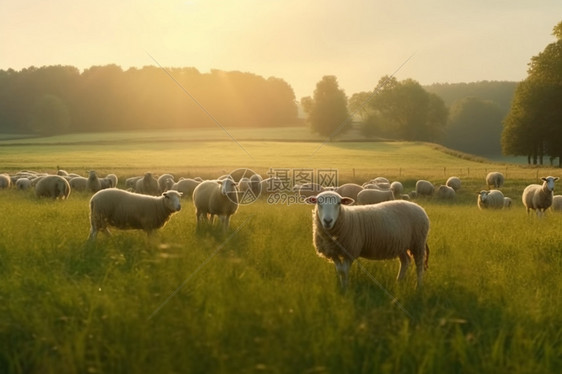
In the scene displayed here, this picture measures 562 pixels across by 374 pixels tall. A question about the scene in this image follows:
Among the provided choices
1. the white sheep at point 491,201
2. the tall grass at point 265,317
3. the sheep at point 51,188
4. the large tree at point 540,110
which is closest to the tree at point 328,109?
the large tree at point 540,110

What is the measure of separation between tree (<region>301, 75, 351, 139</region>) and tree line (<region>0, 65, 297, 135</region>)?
58.4ft

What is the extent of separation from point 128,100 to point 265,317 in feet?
324

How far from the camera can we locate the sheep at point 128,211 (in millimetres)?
10602

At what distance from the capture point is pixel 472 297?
21.2ft

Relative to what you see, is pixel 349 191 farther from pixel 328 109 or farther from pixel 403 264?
pixel 328 109

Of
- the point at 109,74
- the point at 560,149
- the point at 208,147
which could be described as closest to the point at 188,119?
the point at 109,74

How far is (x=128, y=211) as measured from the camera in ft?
35.2

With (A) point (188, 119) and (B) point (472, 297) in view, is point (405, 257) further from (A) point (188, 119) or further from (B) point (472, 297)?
(A) point (188, 119)

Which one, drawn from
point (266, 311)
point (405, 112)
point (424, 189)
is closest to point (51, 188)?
point (266, 311)

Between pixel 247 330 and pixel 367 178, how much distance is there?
29898 mm

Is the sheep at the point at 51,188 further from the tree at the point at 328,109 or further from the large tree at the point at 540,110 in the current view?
the tree at the point at 328,109

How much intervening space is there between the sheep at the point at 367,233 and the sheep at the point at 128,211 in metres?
4.22

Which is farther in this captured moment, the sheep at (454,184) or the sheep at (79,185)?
the sheep at (454,184)

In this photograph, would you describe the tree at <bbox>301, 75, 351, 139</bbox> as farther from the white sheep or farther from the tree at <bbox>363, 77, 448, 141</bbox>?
the white sheep
